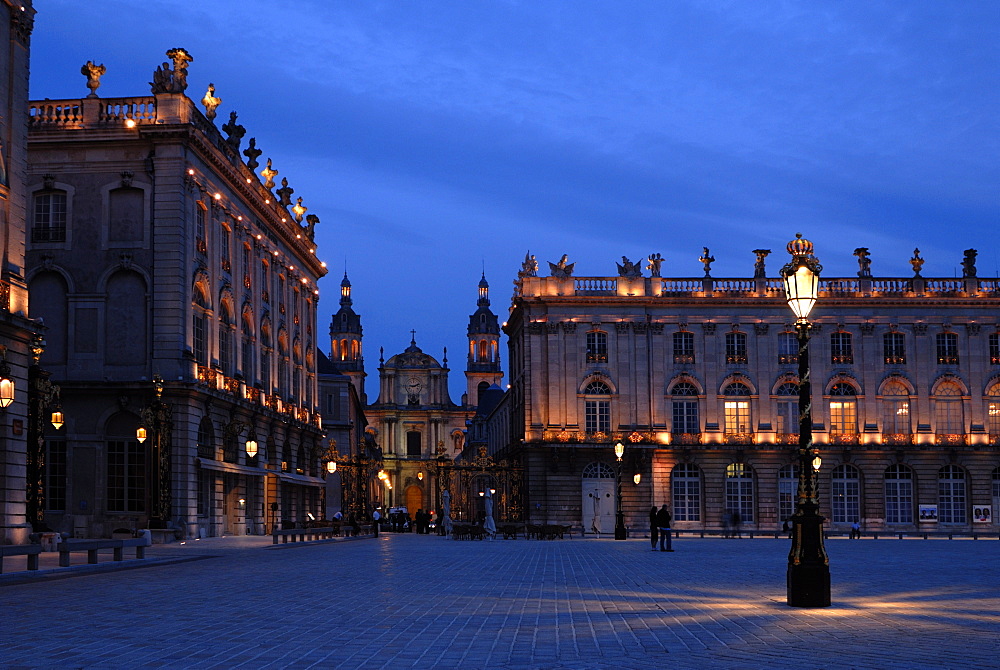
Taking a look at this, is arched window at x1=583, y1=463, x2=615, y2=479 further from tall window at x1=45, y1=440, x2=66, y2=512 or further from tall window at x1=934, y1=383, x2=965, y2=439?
tall window at x1=45, y1=440, x2=66, y2=512

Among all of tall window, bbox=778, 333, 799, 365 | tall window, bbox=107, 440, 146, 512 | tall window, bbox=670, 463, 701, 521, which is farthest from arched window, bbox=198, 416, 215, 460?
tall window, bbox=778, 333, 799, 365

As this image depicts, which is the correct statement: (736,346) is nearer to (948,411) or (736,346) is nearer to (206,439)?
(948,411)

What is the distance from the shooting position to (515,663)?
38.1 ft

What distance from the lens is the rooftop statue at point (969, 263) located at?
7688 cm

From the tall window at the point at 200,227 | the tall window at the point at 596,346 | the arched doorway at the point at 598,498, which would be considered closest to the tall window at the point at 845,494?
the arched doorway at the point at 598,498

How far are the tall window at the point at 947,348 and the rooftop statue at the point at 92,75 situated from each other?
164ft

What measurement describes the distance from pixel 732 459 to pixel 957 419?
Answer: 43.9 feet

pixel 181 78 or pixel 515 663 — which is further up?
pixel 181 78

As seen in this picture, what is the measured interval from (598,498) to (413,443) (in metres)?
79.7

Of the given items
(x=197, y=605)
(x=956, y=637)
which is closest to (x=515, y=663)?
(x=956, y=637)

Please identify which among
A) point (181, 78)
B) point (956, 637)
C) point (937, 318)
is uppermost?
point (181, 78)

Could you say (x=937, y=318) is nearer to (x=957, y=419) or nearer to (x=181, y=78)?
(x=957, y=419)

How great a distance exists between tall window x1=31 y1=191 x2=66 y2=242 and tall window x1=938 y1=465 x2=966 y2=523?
5126 centimetres

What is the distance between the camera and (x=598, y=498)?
7369cm
